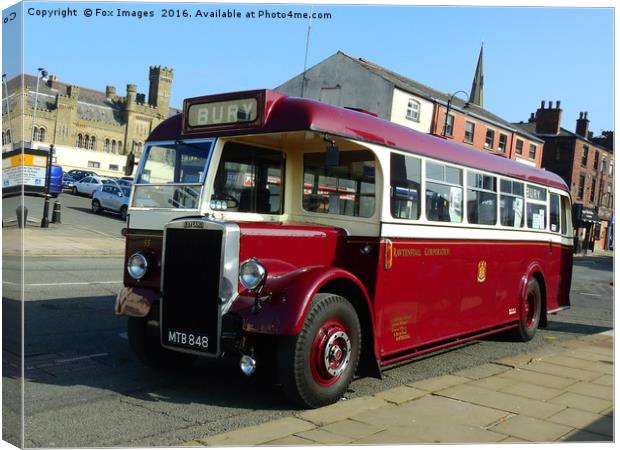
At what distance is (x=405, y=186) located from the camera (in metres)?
6.44

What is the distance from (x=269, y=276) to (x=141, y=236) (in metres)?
1.45

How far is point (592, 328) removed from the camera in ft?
36.2

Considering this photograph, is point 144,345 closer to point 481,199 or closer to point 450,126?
point 481,199

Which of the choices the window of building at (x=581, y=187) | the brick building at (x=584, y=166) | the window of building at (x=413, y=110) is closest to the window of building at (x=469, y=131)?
the brick building at (x=584, y=166)

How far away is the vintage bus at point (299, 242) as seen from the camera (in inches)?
204

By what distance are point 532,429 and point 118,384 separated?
3667 millimetres

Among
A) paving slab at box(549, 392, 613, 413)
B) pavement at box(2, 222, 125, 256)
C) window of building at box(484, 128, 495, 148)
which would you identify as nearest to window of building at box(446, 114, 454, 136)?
window of building at box(484, 128, 495, 148)

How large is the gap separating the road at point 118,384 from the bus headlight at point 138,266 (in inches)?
41.2

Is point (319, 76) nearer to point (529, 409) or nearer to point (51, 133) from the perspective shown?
point (529, 409)

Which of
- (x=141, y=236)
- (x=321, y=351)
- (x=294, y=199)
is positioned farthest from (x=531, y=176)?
(x=141, y=236)

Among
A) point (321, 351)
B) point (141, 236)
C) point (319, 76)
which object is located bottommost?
point (321, 351)

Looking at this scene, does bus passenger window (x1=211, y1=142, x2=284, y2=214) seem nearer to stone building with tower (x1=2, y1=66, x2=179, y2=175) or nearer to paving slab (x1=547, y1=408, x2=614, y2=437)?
paving slab (x1=547, y1=408, x2=614, y2=437)

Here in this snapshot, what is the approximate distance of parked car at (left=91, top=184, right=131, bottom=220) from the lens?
29.4 meters

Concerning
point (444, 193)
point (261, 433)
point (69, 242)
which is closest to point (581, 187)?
point (444, 193)
